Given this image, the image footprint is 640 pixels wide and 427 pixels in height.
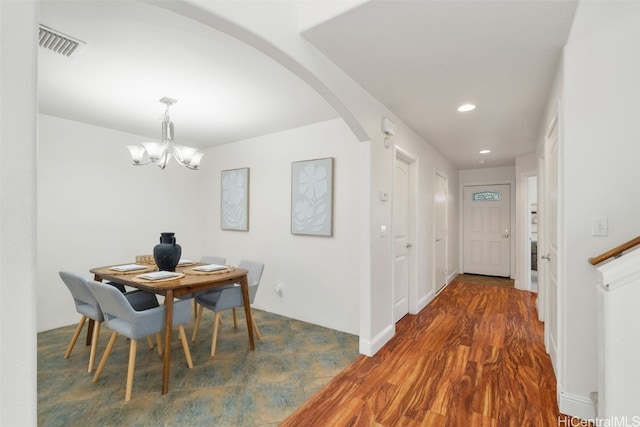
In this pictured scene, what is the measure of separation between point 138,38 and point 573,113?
2733 mm

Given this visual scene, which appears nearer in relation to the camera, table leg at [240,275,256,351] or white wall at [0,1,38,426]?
white wall at [0,1,38,426]

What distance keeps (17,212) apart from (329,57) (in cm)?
189

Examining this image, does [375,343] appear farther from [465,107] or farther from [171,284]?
[465,107]

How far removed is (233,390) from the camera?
209 cm

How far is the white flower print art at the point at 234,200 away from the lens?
4.14 metres

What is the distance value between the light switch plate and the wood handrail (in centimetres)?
11

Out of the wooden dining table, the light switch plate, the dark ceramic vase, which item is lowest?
the wooden dining table

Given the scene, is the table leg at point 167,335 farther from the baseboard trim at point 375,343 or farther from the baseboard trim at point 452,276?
the baseboard trim at point 452,276

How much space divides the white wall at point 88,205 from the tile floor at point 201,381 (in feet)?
2.32

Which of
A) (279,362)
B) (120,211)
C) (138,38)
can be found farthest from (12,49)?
(120,211)

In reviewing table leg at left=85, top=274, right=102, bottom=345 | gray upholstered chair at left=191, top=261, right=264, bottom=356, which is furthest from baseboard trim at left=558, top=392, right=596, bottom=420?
table leg at left=85, top=274, right=102, bottom=345

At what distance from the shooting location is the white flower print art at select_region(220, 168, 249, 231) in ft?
13.6

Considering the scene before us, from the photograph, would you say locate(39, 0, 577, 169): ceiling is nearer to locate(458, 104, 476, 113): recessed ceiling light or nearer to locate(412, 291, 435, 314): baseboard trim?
locate(458, 104, 476, 113): recessed ceiling light

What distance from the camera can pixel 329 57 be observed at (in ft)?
6.72
